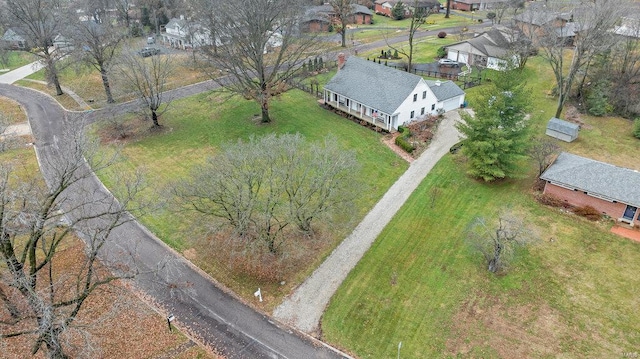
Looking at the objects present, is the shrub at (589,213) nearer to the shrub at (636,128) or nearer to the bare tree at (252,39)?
the shrub at (636,128)

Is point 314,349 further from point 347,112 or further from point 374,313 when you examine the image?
point 347,112

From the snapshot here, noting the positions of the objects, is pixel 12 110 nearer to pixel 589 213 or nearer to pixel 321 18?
pixel 321 18

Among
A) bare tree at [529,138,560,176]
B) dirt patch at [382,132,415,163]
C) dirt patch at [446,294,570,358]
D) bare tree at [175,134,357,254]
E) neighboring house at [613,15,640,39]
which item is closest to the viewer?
dirt patch at [446,294,570,358]

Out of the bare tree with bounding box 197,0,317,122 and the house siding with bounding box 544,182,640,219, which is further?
the bare tree with bounding box 197,0,317,122

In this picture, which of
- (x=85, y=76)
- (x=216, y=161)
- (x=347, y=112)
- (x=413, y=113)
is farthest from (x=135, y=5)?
(x=216, y=161)

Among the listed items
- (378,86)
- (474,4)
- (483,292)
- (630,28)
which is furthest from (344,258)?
(474,4)

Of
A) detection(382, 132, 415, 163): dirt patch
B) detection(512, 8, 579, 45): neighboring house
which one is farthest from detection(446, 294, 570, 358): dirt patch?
detection(512, 8, 579, 45): neighboring house

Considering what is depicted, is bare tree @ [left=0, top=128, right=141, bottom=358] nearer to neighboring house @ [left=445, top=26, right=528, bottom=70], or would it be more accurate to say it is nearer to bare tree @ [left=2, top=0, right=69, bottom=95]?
bare tree @ [left=2, top=0, right=69, bottom=95]
